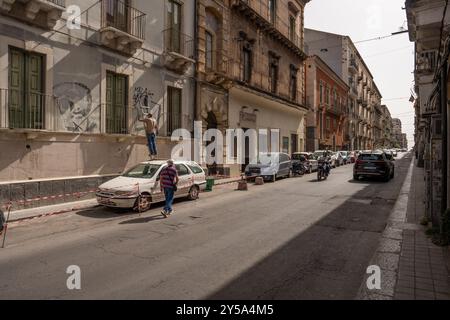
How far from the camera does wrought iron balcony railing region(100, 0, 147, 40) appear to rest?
1357 centimetres

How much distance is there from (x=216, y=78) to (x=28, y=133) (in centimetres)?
1177

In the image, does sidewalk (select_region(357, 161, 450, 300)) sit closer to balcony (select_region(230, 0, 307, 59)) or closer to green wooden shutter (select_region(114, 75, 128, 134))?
green wooden shutter (select_region(114, 75, 128, 134))

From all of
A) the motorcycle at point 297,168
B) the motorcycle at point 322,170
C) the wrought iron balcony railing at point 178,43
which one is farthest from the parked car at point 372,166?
the wrought iron balcony railing at point 178,43

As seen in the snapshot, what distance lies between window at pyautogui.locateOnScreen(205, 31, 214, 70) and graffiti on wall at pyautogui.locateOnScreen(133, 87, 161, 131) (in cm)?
602

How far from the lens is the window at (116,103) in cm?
1377

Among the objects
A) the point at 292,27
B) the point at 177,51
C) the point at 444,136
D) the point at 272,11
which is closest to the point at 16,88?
the point at 177,51

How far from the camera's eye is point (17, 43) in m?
10.5

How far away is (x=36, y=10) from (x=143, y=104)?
5.58 metres

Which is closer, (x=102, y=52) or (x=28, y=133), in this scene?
(x=28, y=133)

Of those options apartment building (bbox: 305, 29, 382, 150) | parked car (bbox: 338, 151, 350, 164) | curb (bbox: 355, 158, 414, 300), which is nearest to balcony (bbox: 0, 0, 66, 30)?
curb (bbox: 355, 158, 414, 300)

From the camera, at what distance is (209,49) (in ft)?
68.5

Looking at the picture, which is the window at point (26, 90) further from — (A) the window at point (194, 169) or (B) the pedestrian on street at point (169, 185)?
(A) the window at point (194, 169)
